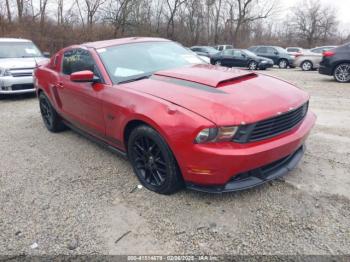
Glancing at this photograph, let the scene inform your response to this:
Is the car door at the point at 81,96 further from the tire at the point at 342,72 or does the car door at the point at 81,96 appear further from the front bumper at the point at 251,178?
the tire at the point at 342,72

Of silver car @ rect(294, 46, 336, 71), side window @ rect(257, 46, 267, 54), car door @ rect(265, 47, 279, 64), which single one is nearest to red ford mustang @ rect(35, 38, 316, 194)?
silver car @ rect(294, 46, 336, 71)

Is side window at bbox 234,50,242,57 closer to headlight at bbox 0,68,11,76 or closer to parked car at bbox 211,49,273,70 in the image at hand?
parked car at bbox 211,49,273,70

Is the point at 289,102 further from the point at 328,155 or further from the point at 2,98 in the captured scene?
the point at 2,98

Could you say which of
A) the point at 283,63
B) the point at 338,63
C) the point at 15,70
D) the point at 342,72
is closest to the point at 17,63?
the point at 15,70

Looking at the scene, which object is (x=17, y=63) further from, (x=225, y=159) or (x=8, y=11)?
(x=8, y=11)

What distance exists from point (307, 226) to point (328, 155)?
1.70m

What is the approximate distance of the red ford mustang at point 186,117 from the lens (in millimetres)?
2576

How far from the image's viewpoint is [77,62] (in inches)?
167

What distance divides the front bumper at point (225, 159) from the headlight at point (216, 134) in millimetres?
42

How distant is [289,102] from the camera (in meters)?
2.94

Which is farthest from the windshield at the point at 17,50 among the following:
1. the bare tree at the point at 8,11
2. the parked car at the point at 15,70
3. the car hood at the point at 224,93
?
the bare tree at the point at 8,11

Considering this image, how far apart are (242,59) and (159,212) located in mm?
16191

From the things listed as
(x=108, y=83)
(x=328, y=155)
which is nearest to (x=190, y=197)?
(x=108, y=83)

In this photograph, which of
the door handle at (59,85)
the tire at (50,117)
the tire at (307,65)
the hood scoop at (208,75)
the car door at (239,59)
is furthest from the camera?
the car door at (239,59)
